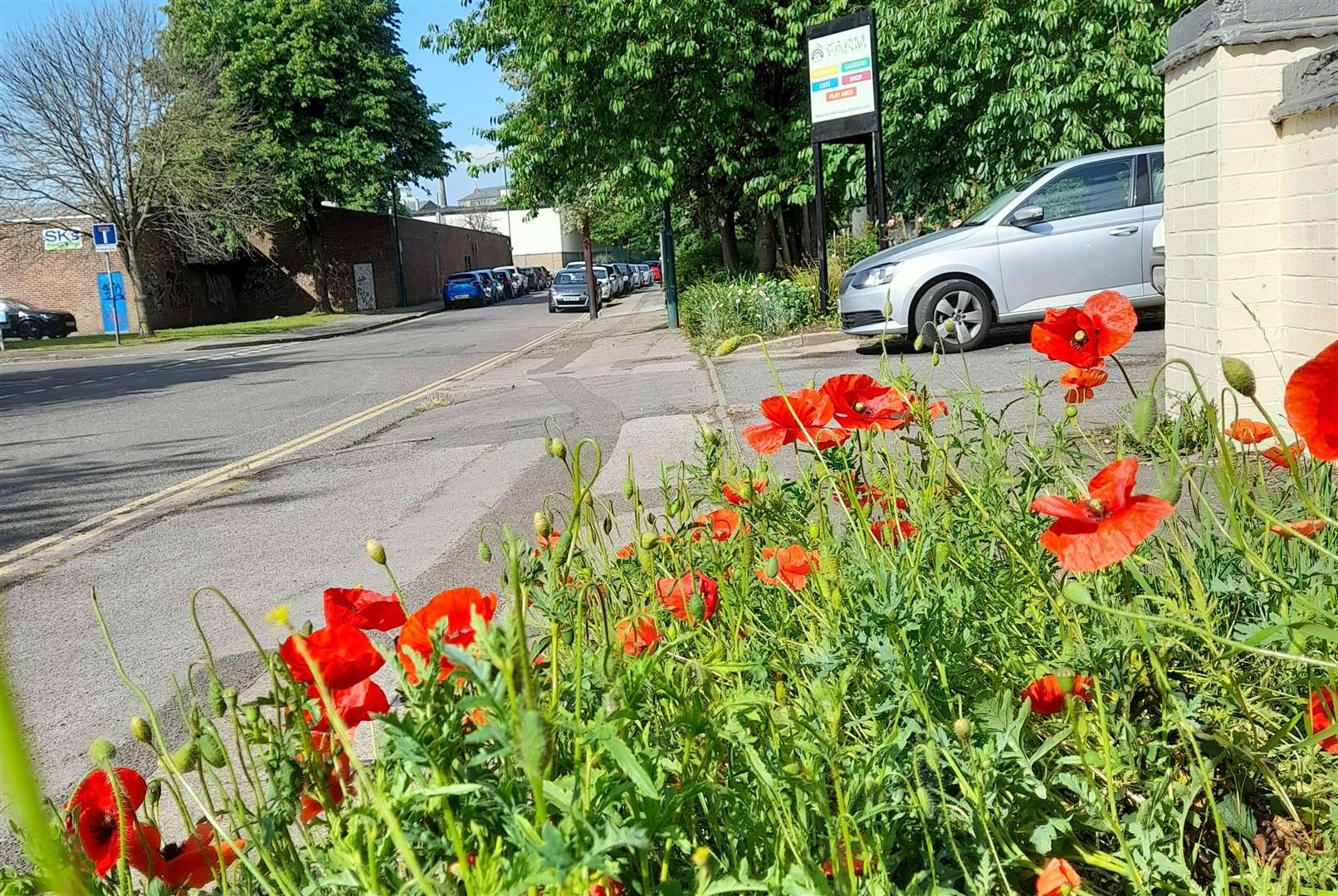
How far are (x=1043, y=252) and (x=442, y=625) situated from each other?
10.3 m

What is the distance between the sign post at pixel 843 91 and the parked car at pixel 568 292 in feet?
66.8

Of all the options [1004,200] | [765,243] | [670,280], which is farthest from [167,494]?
[765,243]

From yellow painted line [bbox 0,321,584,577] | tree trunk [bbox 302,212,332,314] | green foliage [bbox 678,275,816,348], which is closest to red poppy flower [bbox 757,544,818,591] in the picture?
yellow painted line [bbox 0,321,584,577]

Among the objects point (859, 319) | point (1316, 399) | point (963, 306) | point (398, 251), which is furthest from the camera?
point (398, 251)

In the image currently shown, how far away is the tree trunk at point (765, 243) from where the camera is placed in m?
20.6

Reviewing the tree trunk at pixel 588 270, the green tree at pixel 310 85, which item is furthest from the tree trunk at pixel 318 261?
the tree trunk at pixel 588 270

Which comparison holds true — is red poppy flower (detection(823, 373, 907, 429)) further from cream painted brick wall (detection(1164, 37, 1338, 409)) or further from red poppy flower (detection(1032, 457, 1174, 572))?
cream painted brick wall (detection(1164, 37, 1338, 409))

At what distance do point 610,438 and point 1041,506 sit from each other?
6.99 metres

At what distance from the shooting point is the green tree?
38.2 meters

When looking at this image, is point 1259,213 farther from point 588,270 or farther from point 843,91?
point 588,270

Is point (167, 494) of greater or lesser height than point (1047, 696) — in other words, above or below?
below

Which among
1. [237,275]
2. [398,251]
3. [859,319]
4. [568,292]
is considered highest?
[398,251]

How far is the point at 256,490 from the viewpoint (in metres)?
7.49

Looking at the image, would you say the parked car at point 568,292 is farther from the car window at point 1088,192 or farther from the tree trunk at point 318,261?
the car window at point 1088,192
